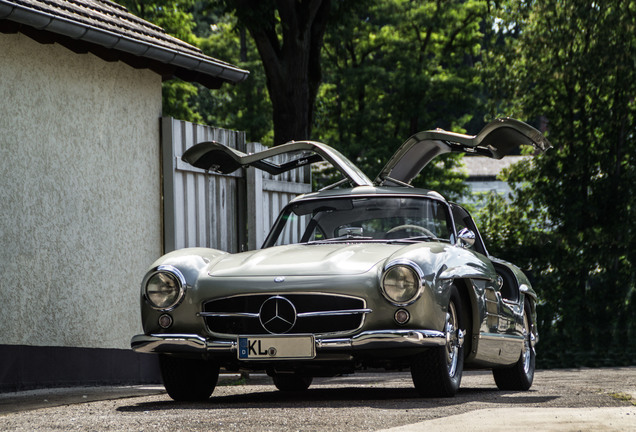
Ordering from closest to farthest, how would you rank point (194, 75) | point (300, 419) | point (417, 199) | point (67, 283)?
point (300, 419) → point (417, 199) → point (67, 283) → point (194, 75)

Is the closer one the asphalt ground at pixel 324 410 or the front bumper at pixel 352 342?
the asphalt ground at pixel 324 410

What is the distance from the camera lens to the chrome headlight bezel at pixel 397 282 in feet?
22.5

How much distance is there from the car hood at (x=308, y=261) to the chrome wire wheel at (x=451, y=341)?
55 centimetres

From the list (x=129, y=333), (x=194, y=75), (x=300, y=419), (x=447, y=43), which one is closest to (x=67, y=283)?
(x=129, y=333)

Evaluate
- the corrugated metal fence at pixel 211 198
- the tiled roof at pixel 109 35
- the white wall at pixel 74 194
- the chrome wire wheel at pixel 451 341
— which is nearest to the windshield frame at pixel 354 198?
the chrome wire wheel at pixel 451 341

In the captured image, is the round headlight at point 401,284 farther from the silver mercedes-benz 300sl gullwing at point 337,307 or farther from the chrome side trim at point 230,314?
the chrome side trim at point 230,314

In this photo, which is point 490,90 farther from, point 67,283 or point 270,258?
point 270,258

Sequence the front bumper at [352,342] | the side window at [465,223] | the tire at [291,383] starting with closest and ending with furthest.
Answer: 1. the front bumper at [352,342]
2. the tire at [291,383]
3. the side window at [465,223]

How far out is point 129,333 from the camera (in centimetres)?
1075

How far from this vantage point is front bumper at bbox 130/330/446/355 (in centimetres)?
678

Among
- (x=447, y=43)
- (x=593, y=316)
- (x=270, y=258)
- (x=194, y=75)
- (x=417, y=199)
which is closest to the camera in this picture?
(x=270, y=258)

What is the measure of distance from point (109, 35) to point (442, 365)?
4457 millimetres

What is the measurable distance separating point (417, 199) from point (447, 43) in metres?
30.6

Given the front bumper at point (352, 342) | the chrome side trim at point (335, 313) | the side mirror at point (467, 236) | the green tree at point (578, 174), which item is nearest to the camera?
the front bumper at point (352, 342)
